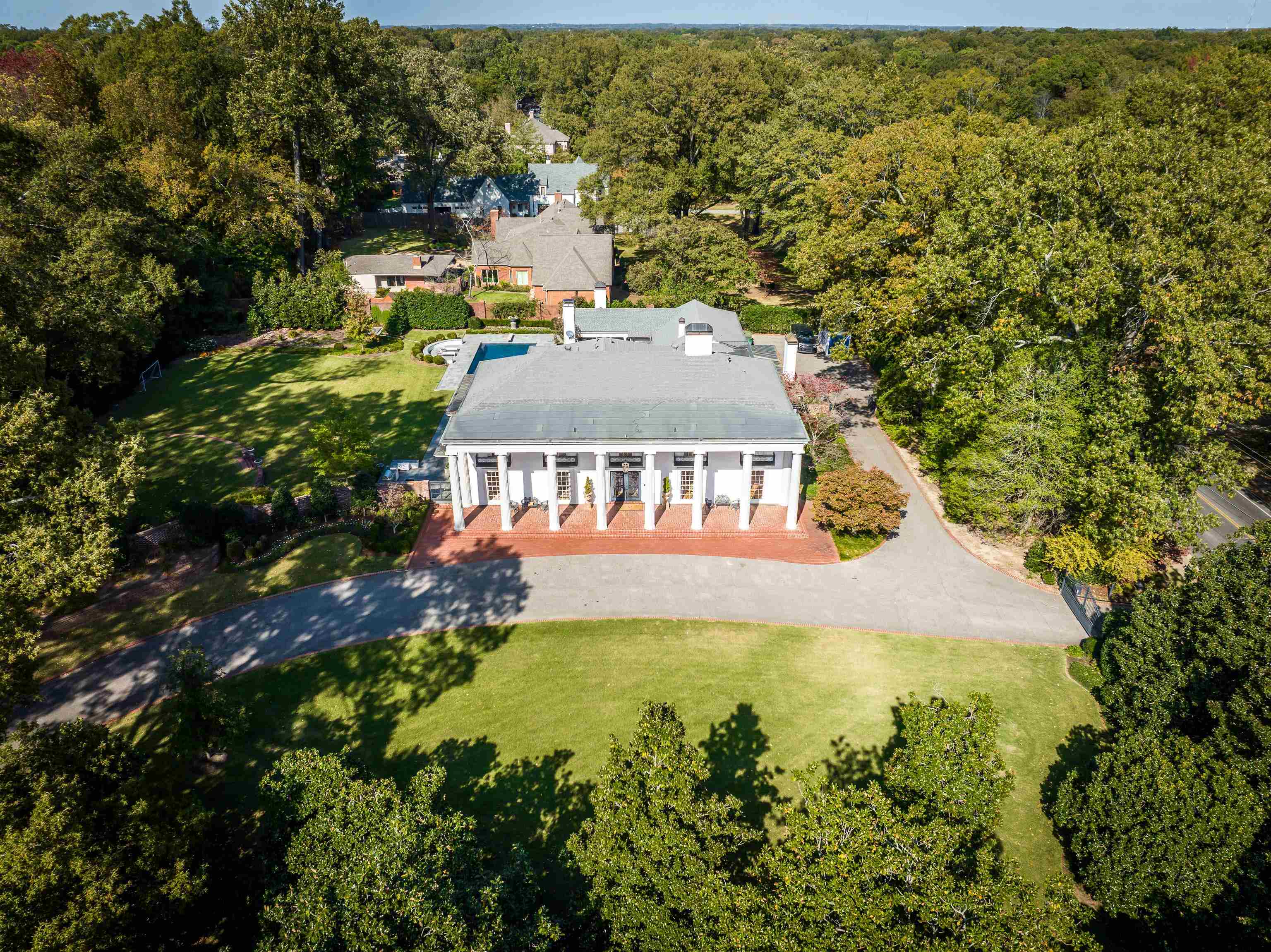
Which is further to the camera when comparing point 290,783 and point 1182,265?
point 1182,265

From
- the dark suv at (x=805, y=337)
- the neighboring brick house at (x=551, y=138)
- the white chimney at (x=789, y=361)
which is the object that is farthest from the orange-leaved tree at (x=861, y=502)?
the neighboring brick house at (x=551, y=138)

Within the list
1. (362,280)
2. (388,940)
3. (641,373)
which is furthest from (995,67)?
(388,940)

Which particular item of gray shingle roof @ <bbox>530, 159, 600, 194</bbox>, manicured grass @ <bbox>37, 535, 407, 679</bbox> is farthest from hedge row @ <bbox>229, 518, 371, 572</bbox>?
gray shingle roof @ <bbox>530, 159, 600, 194</bbox>

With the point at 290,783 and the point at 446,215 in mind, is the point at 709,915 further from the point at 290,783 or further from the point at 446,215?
the point at 446,215

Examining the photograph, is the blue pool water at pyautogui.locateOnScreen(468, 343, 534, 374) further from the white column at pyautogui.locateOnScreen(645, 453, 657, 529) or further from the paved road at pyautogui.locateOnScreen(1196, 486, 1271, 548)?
the paved road at pyautogui.locateOnScreen(1196, 486, 1271, 548)

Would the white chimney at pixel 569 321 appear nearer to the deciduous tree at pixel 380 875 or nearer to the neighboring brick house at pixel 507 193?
the deciduous tree at pixel 380 875

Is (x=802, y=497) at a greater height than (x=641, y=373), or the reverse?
(x=641, y=373)

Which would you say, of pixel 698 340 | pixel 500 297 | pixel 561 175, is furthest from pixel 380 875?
pixel 561 175
